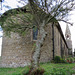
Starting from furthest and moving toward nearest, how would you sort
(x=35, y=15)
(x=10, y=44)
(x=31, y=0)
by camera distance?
1. (x=10, y=44)
2. (x=35, y=15)
3. (x=31, y=0)

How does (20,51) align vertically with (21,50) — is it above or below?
below

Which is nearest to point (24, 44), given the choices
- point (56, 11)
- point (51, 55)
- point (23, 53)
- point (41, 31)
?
point (23, 53)

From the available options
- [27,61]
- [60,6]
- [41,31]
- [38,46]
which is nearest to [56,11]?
[60,6]

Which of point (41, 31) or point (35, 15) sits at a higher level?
point (35, 15)

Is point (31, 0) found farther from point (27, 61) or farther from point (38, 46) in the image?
point (27, 61)

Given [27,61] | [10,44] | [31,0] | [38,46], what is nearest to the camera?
[38,46]

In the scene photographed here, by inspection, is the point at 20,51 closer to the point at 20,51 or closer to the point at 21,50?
the point at 20,51

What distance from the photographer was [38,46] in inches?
291

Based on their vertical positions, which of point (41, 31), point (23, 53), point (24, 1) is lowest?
point (23, 53)

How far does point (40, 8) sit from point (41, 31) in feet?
6.68

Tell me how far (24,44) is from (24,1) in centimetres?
522

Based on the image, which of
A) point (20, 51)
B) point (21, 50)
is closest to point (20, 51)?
point (20, 51)

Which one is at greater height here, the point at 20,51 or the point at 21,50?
the point at 21,50

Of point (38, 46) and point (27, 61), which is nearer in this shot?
point (38, 46)
